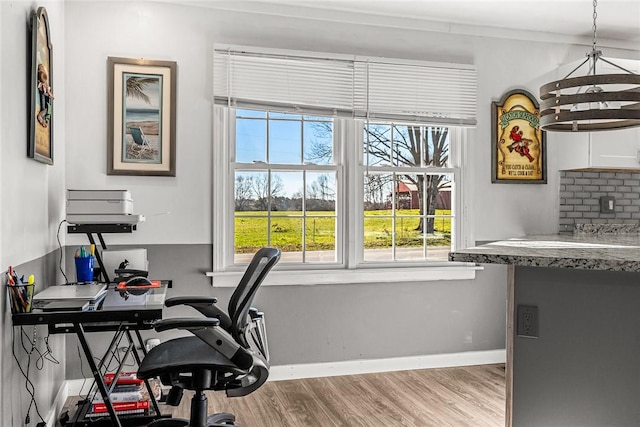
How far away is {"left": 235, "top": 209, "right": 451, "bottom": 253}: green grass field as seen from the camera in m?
3.90

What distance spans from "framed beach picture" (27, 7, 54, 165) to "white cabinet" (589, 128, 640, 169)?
3677mm

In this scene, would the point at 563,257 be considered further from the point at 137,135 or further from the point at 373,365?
the point at 137,135

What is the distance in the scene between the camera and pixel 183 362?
2.40 metres

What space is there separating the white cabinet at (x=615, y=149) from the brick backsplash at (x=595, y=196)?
27cm

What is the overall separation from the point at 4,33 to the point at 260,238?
7.11 ft

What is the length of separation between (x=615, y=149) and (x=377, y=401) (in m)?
2.67

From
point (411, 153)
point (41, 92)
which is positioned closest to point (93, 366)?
point (41, 92)

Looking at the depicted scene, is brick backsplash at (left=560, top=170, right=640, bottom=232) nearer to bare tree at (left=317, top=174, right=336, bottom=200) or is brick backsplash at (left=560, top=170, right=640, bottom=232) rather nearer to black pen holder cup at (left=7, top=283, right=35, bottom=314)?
bare tree at (left=317, top=174, right=336, bottom=200)

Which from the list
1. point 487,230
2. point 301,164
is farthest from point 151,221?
point 487,230

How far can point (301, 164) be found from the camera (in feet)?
13.1

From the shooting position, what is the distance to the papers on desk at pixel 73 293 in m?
2.46

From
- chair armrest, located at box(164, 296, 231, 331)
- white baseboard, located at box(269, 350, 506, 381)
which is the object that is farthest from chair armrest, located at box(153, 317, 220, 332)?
white baseboard, located at box(269, 350, 506, 381)

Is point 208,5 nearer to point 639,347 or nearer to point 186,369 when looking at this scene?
point 186,369

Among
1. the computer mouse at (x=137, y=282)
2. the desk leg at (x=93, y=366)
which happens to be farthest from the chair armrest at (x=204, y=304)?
the desk leg at (x=93, y=366)
